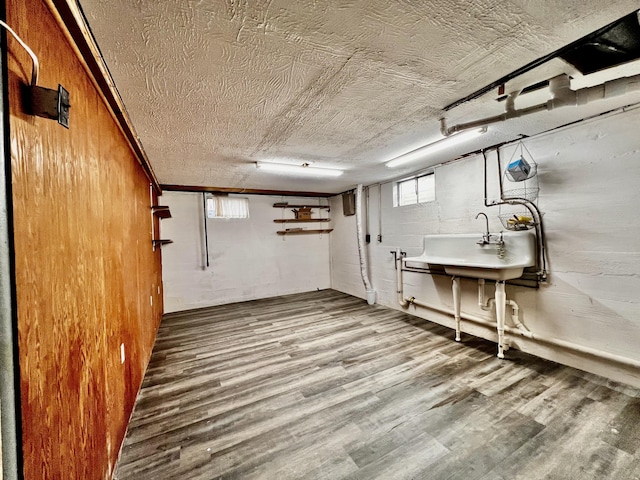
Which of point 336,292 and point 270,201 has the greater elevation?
point 270,201

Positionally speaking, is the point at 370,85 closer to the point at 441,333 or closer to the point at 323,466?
the point at 323,466

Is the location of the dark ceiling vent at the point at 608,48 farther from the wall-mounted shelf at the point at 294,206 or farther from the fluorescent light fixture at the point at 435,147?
the wall-mounted shelf at the point at 294,206

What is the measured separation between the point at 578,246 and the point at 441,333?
1732 millimetres

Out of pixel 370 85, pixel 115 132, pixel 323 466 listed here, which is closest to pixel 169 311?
pixel 115 132

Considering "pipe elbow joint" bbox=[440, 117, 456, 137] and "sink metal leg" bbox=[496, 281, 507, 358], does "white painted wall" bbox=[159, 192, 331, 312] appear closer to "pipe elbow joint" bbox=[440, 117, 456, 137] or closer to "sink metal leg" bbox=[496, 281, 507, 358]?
"sink metal leg" bbox=[496, 281, 507, 358]

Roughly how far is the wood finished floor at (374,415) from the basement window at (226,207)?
8.62ft

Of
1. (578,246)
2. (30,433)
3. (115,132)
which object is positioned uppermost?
(115,132)

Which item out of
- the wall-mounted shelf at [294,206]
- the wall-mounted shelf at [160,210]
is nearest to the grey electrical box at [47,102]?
the wall-mounted shelf at [160,210]

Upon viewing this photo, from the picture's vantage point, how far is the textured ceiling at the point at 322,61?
3.33 ft

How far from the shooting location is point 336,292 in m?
5.81

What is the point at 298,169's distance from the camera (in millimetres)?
3375

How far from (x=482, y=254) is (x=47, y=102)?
11.6ft

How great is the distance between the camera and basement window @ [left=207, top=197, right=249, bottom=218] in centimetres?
495

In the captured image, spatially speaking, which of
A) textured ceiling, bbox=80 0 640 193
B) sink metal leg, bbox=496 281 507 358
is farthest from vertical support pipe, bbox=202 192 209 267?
sink metal leg, bbox=496 281 507 358
